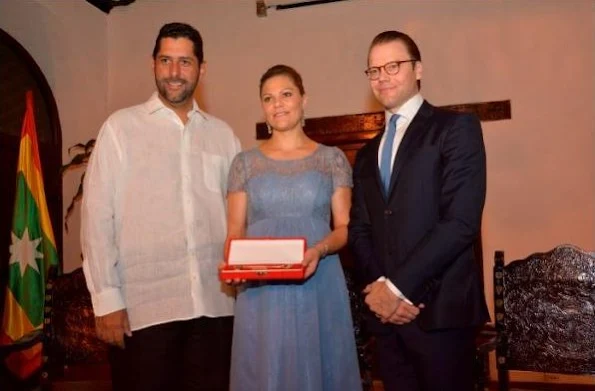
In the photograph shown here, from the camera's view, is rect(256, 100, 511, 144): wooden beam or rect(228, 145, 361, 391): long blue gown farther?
rect(256, 100, 511, 144): wooden beam

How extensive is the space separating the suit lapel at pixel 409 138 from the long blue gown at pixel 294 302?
0.24 metres

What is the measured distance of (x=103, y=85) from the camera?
15.8 feet

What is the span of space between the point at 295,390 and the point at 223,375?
1.18 feet

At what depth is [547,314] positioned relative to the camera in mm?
2410

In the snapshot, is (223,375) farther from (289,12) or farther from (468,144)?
(289,12)

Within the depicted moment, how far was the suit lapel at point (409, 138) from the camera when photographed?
174 centimetres

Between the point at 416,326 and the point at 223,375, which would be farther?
the point at 223,375

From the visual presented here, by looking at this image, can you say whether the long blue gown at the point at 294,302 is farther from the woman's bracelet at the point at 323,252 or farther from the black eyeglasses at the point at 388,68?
the black eyeglasses at the point at 388,68

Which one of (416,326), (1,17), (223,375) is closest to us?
(416,326)

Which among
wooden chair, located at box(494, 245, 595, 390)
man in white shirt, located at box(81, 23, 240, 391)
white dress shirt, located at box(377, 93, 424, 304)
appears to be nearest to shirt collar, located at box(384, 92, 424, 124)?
white dress shirt, located at box(377, 93, 424, 304)

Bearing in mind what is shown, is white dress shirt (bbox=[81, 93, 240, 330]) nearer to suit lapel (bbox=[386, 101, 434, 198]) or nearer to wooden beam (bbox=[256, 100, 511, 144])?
suit lapel (bbox=[386, 101, 434, 198])

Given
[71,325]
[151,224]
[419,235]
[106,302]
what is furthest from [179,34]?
[71,325]

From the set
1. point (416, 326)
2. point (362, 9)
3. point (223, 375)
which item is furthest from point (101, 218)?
point (362, 9)

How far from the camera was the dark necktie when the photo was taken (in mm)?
1788
